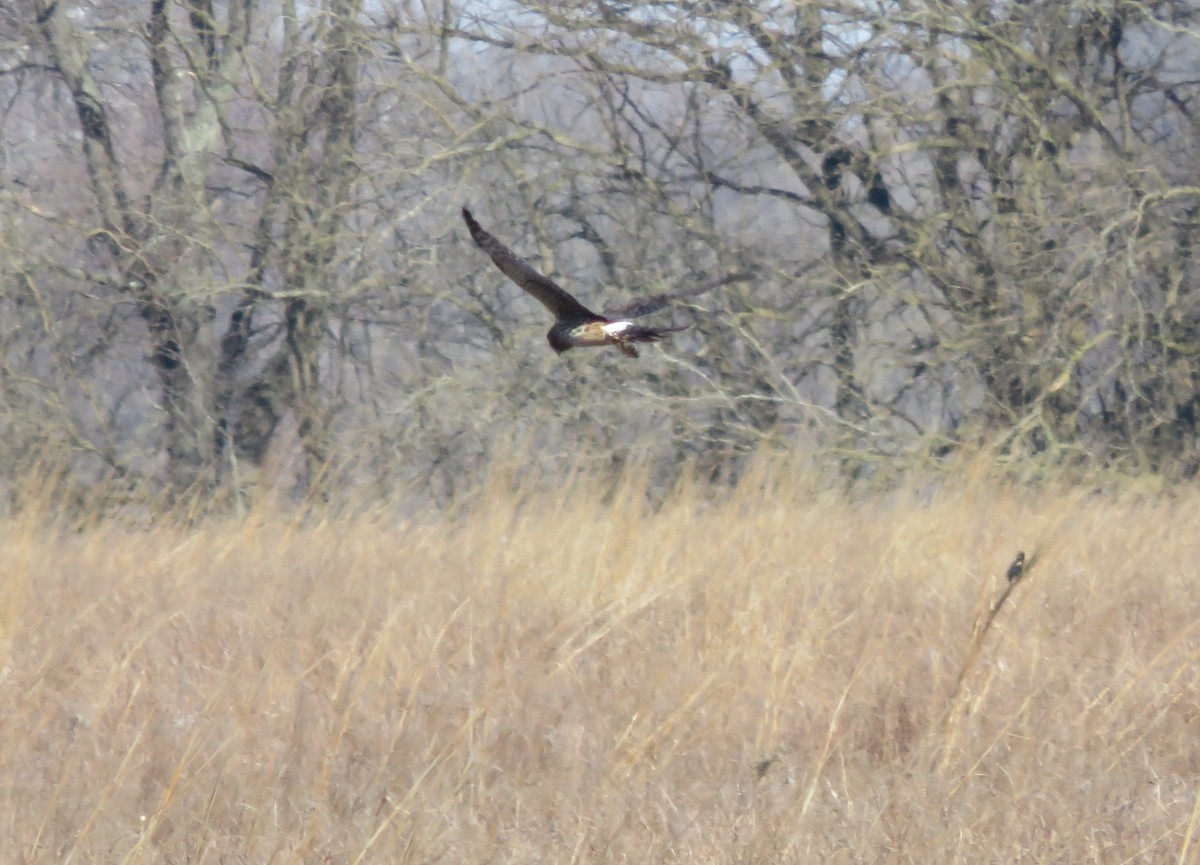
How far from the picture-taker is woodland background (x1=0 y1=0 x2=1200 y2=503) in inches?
332

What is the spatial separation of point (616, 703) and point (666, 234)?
21.2 feet

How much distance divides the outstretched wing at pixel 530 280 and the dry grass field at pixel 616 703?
2.66ft

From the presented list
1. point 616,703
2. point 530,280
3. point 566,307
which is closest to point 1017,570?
point 616,703

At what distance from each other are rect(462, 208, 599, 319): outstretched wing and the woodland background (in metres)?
5.17

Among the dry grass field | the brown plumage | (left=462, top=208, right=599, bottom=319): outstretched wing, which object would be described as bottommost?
the dry grass field

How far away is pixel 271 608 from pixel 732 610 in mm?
1445

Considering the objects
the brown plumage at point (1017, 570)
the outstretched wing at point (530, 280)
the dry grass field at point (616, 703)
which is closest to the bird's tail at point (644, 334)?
the outstretched wing at point (530, 280)

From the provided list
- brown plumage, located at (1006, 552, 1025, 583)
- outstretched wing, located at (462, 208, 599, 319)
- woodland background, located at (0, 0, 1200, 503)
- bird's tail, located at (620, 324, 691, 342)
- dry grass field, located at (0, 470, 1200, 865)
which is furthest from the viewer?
woodland background, located at (0, 0, 1200, 503)

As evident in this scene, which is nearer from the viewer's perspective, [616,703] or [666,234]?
[616,703]

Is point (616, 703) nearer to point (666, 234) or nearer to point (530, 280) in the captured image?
point (530, 280)

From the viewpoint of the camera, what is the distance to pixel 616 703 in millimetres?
3264

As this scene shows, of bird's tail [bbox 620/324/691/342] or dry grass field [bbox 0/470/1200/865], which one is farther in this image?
dry grass field [bbox 0/470/1200/865]

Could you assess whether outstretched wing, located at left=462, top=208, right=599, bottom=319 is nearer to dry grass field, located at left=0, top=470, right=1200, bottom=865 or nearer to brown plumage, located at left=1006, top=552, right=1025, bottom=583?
dry grass field, located at left=0, top=470, right=1200, bottom=865

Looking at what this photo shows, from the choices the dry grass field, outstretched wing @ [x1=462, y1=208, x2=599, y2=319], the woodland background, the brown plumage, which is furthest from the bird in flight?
the woodland background
